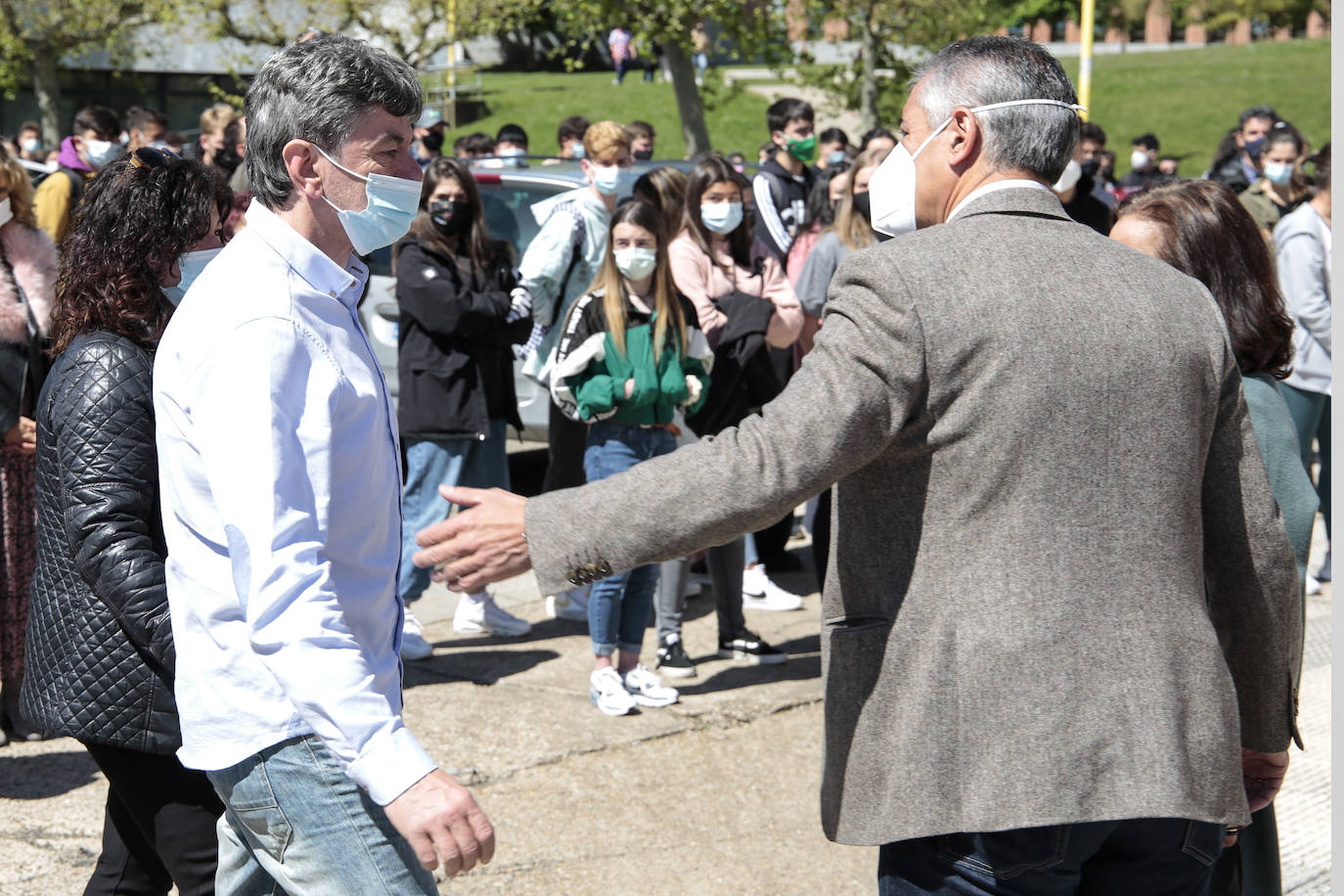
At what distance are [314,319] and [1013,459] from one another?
103 centimetres

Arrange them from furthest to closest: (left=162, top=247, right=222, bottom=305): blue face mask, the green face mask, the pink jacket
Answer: the green face mask < the pink jacket < (left=162, top=247, right=222, bottom=305): blue face mask

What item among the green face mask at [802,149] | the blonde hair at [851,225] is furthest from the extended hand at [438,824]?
the green face mask at [802,149]

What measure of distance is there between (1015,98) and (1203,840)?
1.17 metres

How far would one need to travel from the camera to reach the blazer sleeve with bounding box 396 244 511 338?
18.9 feet

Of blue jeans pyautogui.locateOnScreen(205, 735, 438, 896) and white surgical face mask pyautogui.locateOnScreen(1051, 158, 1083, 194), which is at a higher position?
white surgical face mask pyautogui.locateOnScreen(1051, 158, 1083, 194)

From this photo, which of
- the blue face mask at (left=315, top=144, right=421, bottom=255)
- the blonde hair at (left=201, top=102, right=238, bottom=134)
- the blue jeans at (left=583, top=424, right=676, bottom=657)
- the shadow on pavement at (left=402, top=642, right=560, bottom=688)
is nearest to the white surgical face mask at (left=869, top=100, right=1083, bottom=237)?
the blue face mask at (left=315, top=144, right=421, bottom=255)

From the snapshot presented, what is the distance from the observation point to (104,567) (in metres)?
2.55

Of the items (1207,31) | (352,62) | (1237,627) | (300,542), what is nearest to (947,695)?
(1237,627)

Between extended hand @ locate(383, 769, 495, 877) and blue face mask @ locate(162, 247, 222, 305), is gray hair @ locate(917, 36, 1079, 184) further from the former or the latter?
blue face mask @ locate(162, 247, 222, 305)

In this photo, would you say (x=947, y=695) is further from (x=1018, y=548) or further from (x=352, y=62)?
(x=352, y=62)

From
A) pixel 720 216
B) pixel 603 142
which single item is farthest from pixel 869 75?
pixel 720 216

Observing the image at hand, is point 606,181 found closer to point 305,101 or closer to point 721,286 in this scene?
point 721,286

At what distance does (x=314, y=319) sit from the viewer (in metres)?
2.10

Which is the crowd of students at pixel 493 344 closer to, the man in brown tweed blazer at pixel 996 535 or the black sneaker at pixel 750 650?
the black sneaker at pixel 750 650
